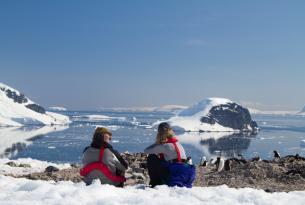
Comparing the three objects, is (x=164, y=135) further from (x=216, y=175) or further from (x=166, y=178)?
(x=216, y=175)

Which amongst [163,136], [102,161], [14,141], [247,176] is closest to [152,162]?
[163,136]

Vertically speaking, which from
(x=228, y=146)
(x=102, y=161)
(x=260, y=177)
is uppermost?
(x=102, y=161)

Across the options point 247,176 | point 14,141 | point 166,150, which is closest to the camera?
point 166,150

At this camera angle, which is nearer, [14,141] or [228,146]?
[14,141]

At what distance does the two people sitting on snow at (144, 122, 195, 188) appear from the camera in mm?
8352

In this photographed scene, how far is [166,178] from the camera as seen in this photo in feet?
27.4

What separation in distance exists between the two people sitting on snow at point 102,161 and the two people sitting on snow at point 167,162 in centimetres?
59

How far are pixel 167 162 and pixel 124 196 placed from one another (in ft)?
5.44

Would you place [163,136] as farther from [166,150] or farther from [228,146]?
[228,146]

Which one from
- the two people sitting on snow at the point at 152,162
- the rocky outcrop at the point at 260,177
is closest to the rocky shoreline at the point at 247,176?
the rocky outcrop at the point at 260,177

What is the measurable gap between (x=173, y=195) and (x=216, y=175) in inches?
230

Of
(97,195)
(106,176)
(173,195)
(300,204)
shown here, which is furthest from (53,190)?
(300,204)

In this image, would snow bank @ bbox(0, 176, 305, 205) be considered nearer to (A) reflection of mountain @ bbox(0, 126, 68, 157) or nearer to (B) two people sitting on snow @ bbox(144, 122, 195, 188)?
(B) two people sitting on snow @ bbox(144, 122, 195, 188)

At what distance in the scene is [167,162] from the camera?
27.7 feet
